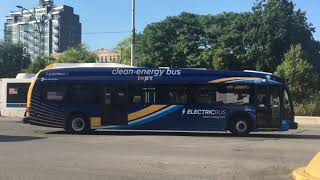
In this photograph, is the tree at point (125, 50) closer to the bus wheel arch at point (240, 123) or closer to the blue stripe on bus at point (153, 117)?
the blue stripe on bus at point (153, 117)

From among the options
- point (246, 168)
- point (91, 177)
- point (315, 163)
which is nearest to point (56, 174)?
point (91, 177)

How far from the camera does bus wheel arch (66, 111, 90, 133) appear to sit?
79.3 feet

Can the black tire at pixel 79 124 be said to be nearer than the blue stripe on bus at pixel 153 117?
No

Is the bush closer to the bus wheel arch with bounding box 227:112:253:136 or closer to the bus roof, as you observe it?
the bus roof

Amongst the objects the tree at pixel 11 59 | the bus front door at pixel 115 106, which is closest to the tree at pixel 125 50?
the tree at pixel 11 59

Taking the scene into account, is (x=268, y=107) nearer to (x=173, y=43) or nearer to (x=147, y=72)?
(x=147, y=72)

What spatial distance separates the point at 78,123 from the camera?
79.3 feet

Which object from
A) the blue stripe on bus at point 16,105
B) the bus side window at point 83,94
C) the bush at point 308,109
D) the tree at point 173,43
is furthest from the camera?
the tree at point 173,43

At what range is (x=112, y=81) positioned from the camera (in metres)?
24.0

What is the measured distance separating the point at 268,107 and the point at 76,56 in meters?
88.2

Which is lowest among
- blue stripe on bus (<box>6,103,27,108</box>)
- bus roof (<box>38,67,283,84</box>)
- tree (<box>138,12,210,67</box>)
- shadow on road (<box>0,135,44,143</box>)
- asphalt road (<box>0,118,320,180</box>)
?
asphalt road (<box>0,118,320,180</box>)

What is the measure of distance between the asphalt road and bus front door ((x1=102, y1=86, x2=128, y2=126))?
8.21ft

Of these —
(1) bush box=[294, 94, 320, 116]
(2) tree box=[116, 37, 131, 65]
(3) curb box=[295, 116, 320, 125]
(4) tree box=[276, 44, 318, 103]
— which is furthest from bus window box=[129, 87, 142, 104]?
(2) tree box=[116, 37, 131, 65]

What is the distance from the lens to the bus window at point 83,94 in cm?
2406
